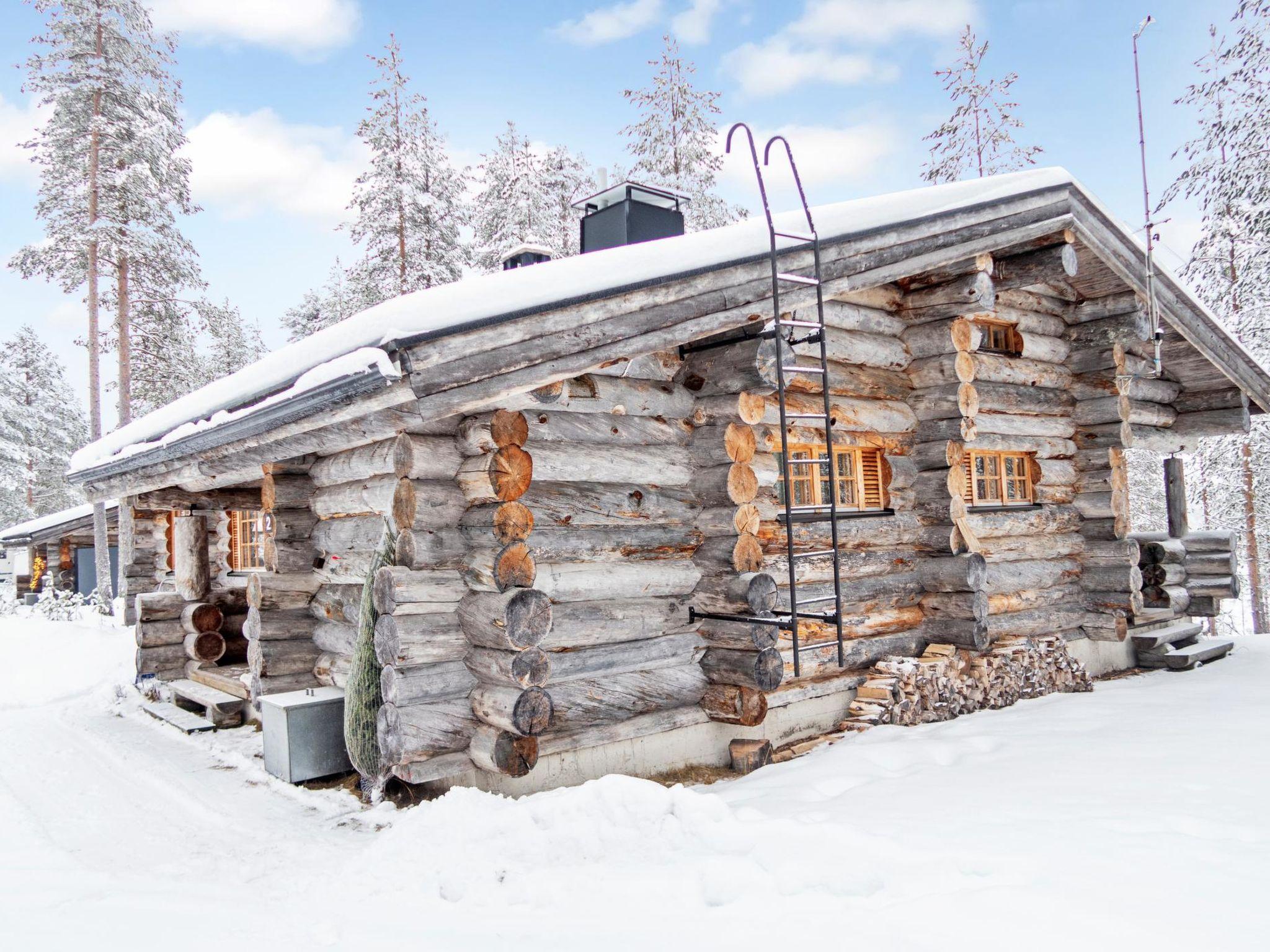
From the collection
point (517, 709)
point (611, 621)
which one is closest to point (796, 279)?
point (611, 621)

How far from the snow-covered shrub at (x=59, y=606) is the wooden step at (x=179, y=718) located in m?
8.74

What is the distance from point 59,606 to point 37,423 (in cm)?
1534

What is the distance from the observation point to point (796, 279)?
19.6 ft

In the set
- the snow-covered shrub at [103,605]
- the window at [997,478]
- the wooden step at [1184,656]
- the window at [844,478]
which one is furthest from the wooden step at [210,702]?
the wooden step at [1184,656]

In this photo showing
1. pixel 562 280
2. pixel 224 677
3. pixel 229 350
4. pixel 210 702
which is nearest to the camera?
pixel 562 280

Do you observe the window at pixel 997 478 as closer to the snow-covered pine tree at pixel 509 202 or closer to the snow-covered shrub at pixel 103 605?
the snow-covered pine tree at pixel 509 202

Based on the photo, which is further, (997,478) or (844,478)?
(997,478)

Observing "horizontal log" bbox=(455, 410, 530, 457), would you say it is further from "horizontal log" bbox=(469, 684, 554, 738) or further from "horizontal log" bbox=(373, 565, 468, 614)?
"horizontal log" bbox=(469, 684, 554, 738)

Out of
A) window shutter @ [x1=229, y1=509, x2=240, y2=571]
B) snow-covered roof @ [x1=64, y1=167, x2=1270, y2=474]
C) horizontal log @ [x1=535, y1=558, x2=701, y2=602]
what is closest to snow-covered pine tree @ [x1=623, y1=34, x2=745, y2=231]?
snow-covered roof @ [x1=64, y1=167, x2=1270, y2=474]

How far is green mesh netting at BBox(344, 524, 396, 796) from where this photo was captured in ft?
18.4

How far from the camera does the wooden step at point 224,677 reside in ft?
28.1

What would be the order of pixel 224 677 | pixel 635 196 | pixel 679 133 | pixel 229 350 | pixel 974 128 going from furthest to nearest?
pixel 229 350, pixel 974 128, pixel 679 133, pixel 224 677, pixel 635 196

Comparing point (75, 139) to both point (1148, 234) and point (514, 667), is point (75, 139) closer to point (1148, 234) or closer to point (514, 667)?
point (514, 667)

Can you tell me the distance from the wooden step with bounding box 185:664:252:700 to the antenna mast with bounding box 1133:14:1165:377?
404 inches
